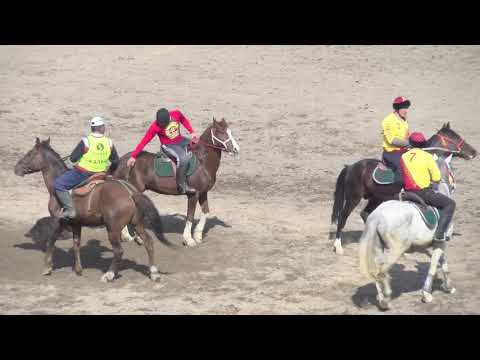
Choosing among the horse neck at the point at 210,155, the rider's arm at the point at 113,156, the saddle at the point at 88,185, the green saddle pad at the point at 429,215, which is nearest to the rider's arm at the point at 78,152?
the saddle at the point at 88,185

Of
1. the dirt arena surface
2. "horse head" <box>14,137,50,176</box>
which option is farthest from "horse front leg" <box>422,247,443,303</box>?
"horse head" <box>14,137,50,176</box>

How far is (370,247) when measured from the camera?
12.9 m

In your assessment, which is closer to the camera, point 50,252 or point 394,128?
point 50,252

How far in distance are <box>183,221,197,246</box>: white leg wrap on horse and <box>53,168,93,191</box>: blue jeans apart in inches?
110

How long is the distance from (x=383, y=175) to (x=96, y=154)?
5.30 m

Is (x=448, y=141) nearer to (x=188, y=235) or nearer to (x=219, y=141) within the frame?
(x=219, y=141)

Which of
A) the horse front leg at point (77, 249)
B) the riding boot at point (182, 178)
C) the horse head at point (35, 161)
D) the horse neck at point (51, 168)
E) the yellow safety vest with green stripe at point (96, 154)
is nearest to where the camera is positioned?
the yellow safety vest with green stripe at point (96, 154)

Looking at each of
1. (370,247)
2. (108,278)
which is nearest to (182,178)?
(108,278)

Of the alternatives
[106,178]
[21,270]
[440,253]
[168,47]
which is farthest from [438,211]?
[168,47]

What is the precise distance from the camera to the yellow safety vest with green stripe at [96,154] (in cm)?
1440

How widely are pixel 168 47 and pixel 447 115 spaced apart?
10.8 m

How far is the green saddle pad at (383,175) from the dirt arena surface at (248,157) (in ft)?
5.14

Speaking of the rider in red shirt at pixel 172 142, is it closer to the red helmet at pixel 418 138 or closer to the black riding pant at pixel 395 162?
the black riding pant at pixel 395 162

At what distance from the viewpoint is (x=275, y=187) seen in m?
20.6
